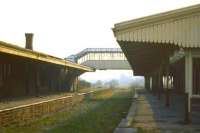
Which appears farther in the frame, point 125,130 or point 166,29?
point 166,29

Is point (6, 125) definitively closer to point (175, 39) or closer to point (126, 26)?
point (126, 26)

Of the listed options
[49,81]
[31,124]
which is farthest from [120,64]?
[31,124]

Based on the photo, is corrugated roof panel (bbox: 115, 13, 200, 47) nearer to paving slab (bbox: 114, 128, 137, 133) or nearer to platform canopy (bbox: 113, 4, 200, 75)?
platform canopy (bbox: 113, 4, 200, 75)

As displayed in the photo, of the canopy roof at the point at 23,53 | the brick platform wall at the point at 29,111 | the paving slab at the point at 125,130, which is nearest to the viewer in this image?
the paving slab at the point at 125,130

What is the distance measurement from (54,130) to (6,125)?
1.49 m

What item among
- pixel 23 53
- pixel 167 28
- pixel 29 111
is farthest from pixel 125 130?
pixel 23 53

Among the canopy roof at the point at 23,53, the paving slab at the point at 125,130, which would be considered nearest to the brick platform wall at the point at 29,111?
the canopy roof at the point at 23,53

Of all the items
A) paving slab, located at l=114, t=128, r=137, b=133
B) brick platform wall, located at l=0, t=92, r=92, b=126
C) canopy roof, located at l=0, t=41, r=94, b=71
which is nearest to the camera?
paving slab, located at l=114, t=128, r=137, b=133

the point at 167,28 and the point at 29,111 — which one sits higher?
the point at 167,28

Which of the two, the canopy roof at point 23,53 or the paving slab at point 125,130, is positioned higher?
the canopy roof at point 23,53

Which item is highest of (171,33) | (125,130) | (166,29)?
(166,29)

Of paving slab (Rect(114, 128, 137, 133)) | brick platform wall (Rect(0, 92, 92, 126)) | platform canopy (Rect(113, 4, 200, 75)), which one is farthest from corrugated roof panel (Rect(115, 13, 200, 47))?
brick platform wall (Rect(0, 92, 92, 126))

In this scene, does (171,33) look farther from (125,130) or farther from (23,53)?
(23,53)

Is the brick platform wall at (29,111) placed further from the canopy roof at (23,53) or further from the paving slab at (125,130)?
the paving slab at (125,130)
